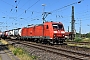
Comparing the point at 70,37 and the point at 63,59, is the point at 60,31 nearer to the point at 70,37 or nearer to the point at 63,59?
the point at 63,59

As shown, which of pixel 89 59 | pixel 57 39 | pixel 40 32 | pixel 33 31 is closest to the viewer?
pixel 89 59

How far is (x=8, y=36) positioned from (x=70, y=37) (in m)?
26.9

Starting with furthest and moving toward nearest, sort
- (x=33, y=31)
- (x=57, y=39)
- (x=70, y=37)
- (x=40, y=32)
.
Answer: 1. (x=70, y=37)
2. (x=33, y=31)
3. (x=40, y=32)
4. (x=57, y=39)

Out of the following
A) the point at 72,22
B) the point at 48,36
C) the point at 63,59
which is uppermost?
the point at 72,22

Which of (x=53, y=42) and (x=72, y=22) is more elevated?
(x=72, y=22)

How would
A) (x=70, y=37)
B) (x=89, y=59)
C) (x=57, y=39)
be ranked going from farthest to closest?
(x=70, y=37), (x=57, y=39), (x=89, y=59)

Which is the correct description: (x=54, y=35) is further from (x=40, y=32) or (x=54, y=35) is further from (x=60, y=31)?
(x=40, y=32)

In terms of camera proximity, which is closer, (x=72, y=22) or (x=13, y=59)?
(x=13, y=59)

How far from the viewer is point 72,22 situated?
61062 mm

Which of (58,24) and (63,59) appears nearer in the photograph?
(63,59)

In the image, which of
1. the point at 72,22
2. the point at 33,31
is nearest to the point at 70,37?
the point at 72,22

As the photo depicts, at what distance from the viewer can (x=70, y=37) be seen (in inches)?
2400

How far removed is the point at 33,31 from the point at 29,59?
1057 inches

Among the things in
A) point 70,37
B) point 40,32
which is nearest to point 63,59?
point 40,32
